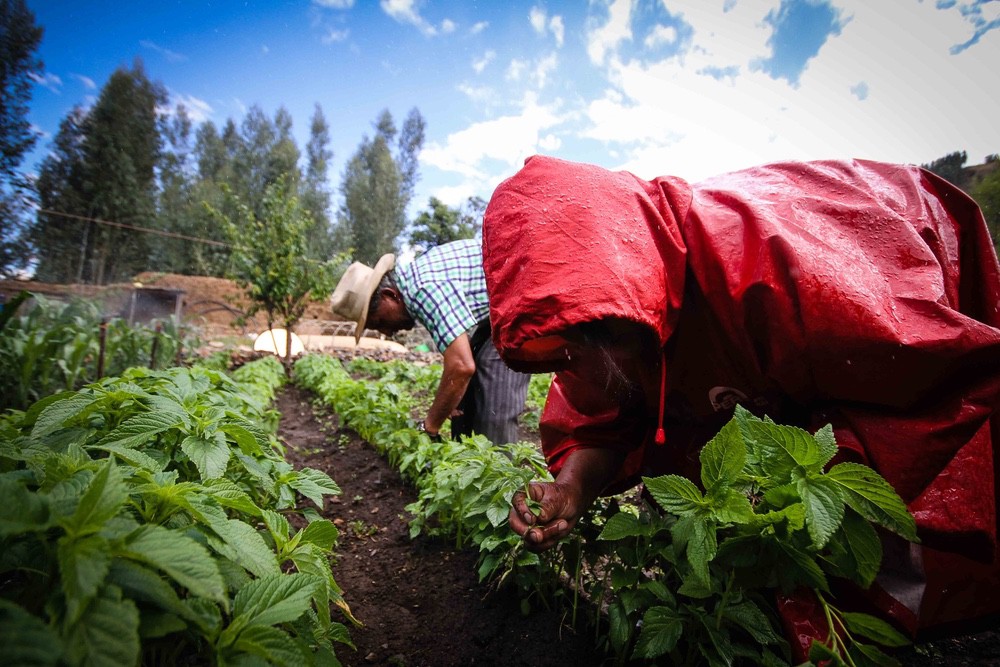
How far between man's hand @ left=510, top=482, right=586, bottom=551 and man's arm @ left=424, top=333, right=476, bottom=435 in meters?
1.25

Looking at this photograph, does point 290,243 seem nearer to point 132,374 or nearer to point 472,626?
point 132,374

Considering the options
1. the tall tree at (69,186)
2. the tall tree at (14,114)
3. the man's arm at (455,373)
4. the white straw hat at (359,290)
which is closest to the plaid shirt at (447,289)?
the man's arm at (455,373)

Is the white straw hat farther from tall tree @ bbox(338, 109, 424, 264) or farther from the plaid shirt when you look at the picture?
tall tree @ bbox(338, 109, 424, 264)

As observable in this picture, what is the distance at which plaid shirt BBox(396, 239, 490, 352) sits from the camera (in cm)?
276

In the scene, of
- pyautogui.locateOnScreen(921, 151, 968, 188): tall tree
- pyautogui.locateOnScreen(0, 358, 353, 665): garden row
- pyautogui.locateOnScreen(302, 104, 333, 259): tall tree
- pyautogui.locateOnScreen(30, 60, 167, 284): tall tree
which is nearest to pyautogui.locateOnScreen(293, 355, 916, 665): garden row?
pyautogui.locateOnScreen(0, 358, 353, 665): garden row

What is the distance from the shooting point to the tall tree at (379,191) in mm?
39844

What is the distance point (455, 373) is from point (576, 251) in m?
1.79

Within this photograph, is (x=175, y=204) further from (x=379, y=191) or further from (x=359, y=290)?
(x=359, y=290)

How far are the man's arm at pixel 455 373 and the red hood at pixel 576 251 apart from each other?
1.50 m

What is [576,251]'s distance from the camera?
0.97m

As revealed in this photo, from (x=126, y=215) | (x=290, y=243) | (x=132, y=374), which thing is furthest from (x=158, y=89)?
(x=132, y=374)

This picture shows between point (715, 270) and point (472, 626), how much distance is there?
56.7 inches

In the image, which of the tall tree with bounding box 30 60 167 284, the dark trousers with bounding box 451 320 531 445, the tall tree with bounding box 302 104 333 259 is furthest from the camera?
the tall tree with bounding box 302 104 333 259

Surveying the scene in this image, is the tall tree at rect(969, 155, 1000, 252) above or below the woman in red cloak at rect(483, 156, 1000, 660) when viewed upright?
above
